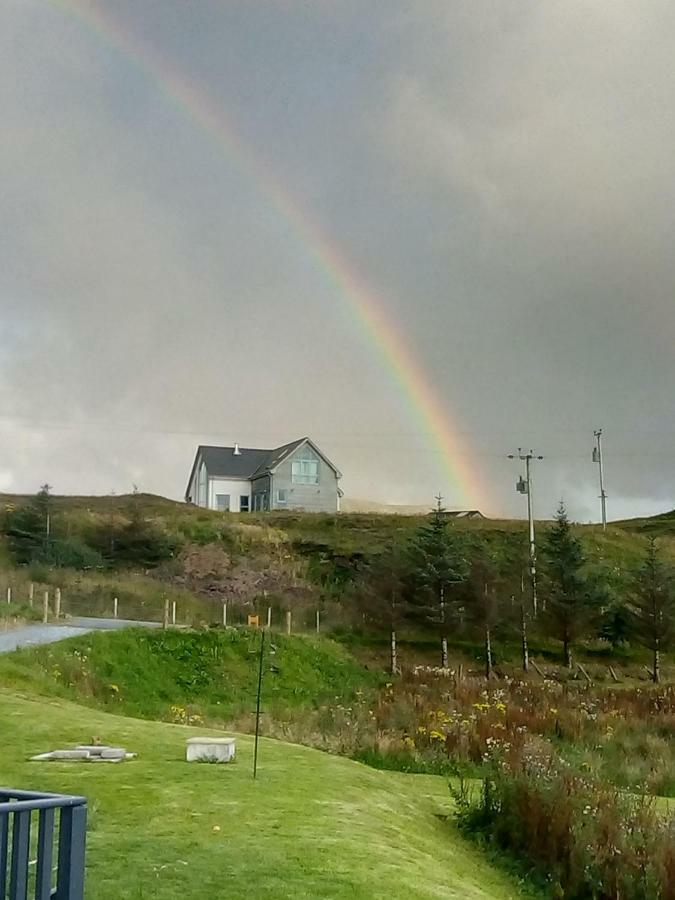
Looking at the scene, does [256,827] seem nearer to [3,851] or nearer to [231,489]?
[3,851]

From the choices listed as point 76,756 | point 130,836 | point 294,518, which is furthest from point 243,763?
point 294,518

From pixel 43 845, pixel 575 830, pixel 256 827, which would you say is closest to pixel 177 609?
pixel 575 830

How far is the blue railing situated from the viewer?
448cm

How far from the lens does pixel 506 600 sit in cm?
4062

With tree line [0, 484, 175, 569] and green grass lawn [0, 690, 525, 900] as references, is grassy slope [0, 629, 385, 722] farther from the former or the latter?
tree line [0, 484, 175, 569]

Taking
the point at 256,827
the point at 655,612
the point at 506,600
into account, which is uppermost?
the point at 506,600

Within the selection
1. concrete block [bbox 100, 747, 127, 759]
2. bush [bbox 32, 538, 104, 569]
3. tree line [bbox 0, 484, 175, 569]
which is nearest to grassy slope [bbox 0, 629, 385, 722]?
concrete block [bbox 100, 747, 127, 759]

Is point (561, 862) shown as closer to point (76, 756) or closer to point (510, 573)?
point (76, 756)

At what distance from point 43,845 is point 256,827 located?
12.6 feet

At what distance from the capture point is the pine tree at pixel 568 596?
39625 millimetres

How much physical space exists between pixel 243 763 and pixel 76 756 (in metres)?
1.94

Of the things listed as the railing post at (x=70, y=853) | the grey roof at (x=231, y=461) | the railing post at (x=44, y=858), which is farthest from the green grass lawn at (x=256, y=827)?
the grey roof at (x=231, y=461)

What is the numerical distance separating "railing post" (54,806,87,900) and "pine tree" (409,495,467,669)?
34.0m

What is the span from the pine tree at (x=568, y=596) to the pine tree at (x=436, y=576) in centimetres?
410
